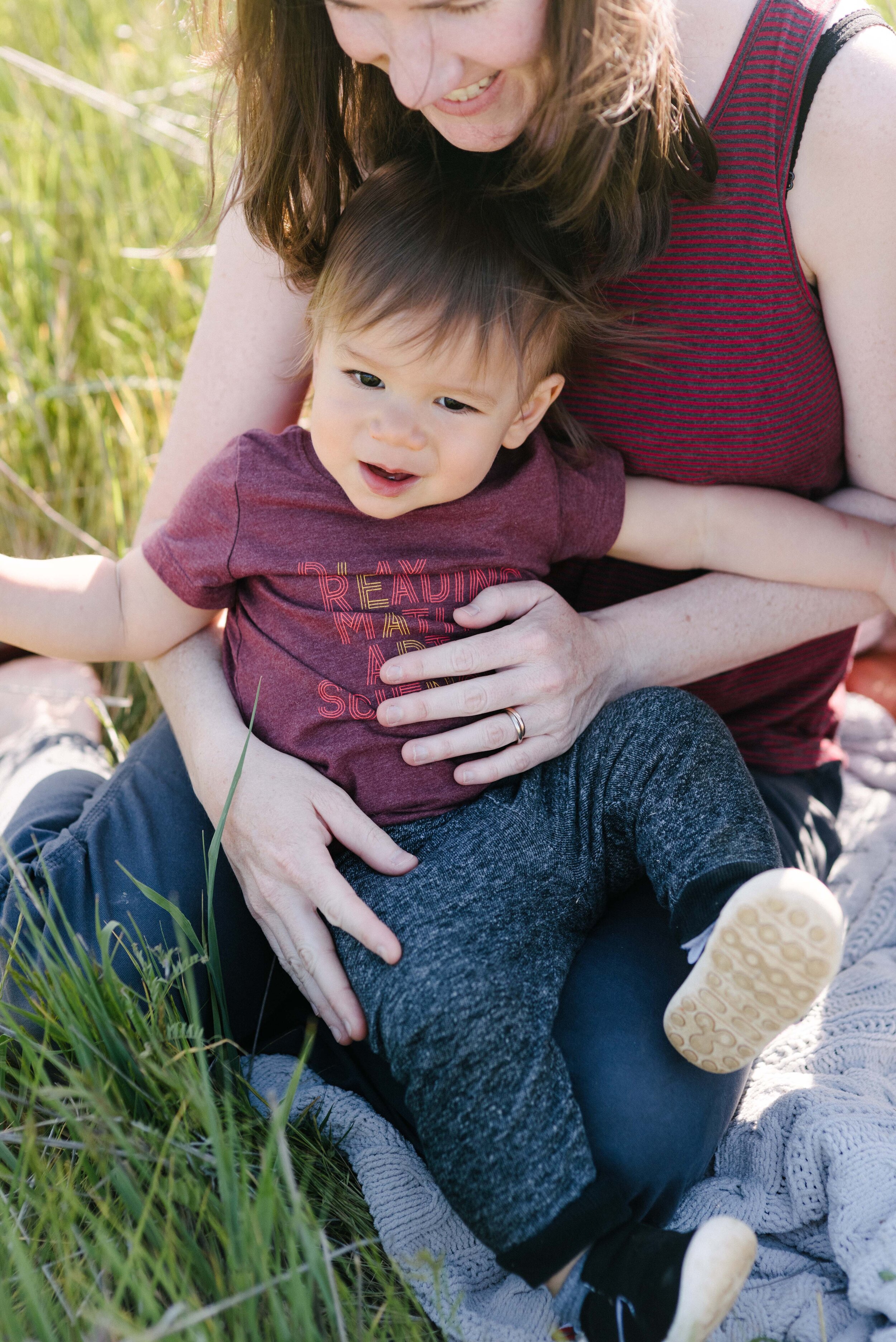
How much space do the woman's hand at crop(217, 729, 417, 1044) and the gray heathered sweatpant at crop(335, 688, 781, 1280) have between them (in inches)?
1.2

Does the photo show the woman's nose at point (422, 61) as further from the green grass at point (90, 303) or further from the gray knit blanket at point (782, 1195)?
the green grass at point (90, 303)

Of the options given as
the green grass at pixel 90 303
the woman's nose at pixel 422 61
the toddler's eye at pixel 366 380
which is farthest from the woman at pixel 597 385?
the green grass at pixel 90 303

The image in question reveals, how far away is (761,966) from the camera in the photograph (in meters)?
1.03

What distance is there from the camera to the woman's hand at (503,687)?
1.33 m

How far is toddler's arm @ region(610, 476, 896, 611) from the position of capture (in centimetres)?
150

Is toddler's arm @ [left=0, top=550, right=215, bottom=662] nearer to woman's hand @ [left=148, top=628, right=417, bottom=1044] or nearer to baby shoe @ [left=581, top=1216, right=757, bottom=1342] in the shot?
woman's hand @ [left=148, top=628, right=417, bottom=1044]

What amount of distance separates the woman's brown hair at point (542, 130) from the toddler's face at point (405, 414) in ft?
0.60

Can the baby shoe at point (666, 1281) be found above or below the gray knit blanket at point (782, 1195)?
above

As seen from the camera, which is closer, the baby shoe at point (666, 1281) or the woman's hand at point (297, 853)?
the baby shoe at point (666, 1281)

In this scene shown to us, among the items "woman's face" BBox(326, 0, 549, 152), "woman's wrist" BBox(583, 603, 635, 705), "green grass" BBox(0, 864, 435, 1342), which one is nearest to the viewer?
"green grass" BBox(0, 864, 435, 1342)

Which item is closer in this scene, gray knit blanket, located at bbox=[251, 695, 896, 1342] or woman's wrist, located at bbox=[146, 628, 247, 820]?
gray knit blanket, located at bbox=[251, 695, 896, 1342]

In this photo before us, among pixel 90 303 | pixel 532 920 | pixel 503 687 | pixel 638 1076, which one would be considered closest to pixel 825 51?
pixel 503 687

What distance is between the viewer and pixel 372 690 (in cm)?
136

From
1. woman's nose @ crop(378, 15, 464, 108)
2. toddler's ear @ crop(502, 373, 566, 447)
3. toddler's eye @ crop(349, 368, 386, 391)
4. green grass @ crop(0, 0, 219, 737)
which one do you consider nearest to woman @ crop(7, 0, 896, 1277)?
woman's nose @ crop(378, 15, 464, 108)
